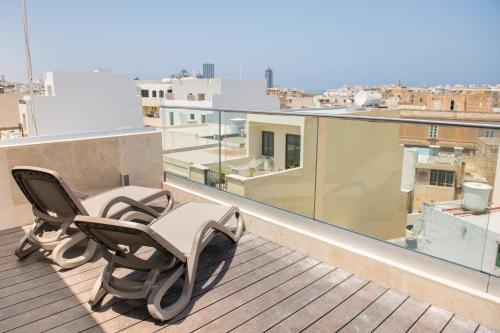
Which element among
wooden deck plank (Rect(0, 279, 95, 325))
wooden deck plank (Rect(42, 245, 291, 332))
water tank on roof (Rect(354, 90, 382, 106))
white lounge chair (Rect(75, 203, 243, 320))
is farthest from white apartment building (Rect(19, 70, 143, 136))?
white lounge chair (Rect(75, 203, 243, 320))

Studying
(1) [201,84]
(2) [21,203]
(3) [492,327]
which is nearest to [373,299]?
(3) [492,327]

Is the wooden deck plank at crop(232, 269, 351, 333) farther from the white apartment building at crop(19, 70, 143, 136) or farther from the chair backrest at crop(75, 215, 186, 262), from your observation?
the white apartment building at crop(19, 70, 143, 136)

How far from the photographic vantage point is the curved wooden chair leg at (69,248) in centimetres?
328

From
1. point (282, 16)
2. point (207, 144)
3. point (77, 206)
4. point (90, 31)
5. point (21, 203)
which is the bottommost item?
point (21, 203)

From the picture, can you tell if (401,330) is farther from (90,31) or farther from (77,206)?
(90,31)

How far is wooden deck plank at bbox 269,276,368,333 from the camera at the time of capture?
8.35 ft

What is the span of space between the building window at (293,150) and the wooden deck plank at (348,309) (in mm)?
1482

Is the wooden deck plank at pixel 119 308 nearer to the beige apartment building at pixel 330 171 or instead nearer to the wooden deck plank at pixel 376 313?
the beige apartment building at pixel 330 171

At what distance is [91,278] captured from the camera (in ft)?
10.3

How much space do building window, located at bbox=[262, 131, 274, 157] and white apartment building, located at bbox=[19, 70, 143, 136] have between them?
25.3m

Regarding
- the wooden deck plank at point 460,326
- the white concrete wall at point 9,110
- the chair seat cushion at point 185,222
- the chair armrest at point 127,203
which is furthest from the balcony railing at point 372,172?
the white concrete wall at point 9,110

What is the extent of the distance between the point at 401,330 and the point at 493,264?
86 centimetres

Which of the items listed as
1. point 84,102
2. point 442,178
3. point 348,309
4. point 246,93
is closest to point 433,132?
point 442,178

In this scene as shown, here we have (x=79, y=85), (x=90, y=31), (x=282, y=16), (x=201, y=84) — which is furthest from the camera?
(x=282, y=16)
